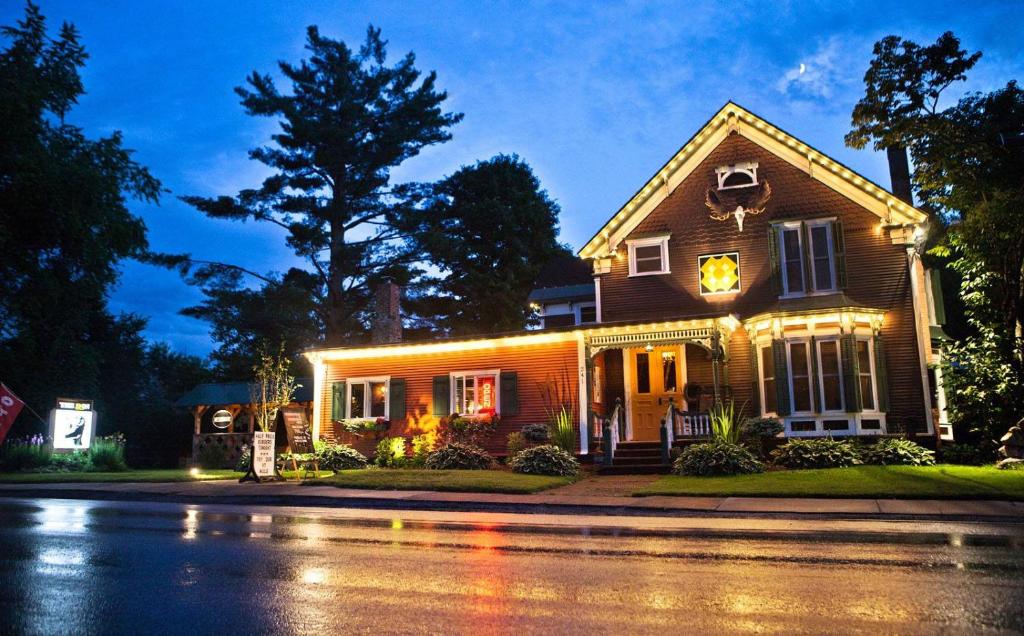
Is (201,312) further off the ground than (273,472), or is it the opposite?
(201,312)

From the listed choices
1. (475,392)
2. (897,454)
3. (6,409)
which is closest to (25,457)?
(6,409)

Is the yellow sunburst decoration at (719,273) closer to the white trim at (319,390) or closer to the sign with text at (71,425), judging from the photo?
the white trim at (319,390)

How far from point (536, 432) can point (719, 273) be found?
24.5 ft

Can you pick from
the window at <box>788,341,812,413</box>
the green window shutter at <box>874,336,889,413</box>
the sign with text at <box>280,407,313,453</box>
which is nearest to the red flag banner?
the sign with text at <box>280,407,313,453</box>

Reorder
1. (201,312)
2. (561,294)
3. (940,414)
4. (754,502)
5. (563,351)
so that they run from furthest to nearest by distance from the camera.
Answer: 1. (201,312)
2. (561,294)
3. (563,351)
4. (940,414)
5. (754,502)

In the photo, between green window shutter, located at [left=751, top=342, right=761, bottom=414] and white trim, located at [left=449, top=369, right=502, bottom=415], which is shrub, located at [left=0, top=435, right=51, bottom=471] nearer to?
white trim, located at [left=449, top=369, right=502, bottom=415]

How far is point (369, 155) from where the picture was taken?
40.2 meters

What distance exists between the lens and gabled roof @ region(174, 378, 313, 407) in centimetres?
3303

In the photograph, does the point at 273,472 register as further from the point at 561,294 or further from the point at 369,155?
the point at 369,155

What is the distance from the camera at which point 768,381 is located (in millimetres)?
21625

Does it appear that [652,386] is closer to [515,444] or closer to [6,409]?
[515,444]

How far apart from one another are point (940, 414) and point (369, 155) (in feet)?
95.3

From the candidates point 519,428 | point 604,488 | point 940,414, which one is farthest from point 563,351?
point 940,414

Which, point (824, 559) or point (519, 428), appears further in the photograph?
point (519, 428)
